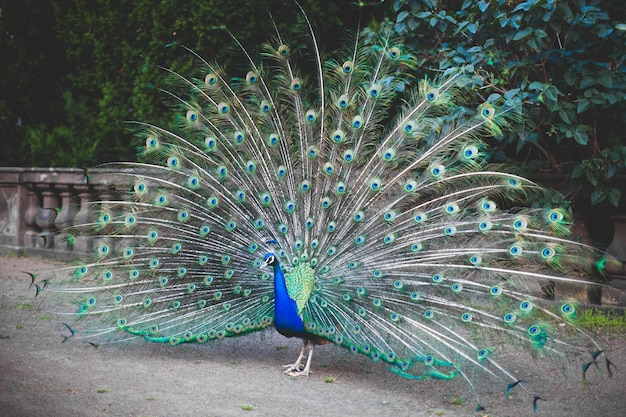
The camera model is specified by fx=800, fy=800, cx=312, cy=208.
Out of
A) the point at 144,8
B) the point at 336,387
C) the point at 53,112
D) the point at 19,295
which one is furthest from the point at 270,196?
the point at 53,112

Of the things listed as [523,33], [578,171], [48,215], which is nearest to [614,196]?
[578,171]

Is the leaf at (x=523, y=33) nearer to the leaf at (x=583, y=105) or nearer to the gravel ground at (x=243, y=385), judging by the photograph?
the leaf at (x=583, y=105)

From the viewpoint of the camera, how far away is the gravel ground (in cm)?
485

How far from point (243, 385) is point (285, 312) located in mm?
566

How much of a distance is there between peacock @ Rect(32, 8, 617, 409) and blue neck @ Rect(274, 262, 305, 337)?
1cm

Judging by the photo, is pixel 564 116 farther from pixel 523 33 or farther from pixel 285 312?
pixel 285 312

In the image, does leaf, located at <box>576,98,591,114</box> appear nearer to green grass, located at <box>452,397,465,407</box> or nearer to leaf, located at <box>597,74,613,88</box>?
leaf, located at <box>597,74,613,88</box>

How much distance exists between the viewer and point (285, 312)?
5.38 metres

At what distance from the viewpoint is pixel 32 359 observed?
231 inches

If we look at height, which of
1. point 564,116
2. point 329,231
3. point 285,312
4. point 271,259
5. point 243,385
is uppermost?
point 564,116

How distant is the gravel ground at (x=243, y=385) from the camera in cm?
485

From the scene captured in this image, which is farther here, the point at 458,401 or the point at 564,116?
the point at 564,116

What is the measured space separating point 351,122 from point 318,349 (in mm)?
1963

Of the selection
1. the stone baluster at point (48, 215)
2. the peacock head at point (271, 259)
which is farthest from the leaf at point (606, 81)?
the stone baluster at point (48, 215)
